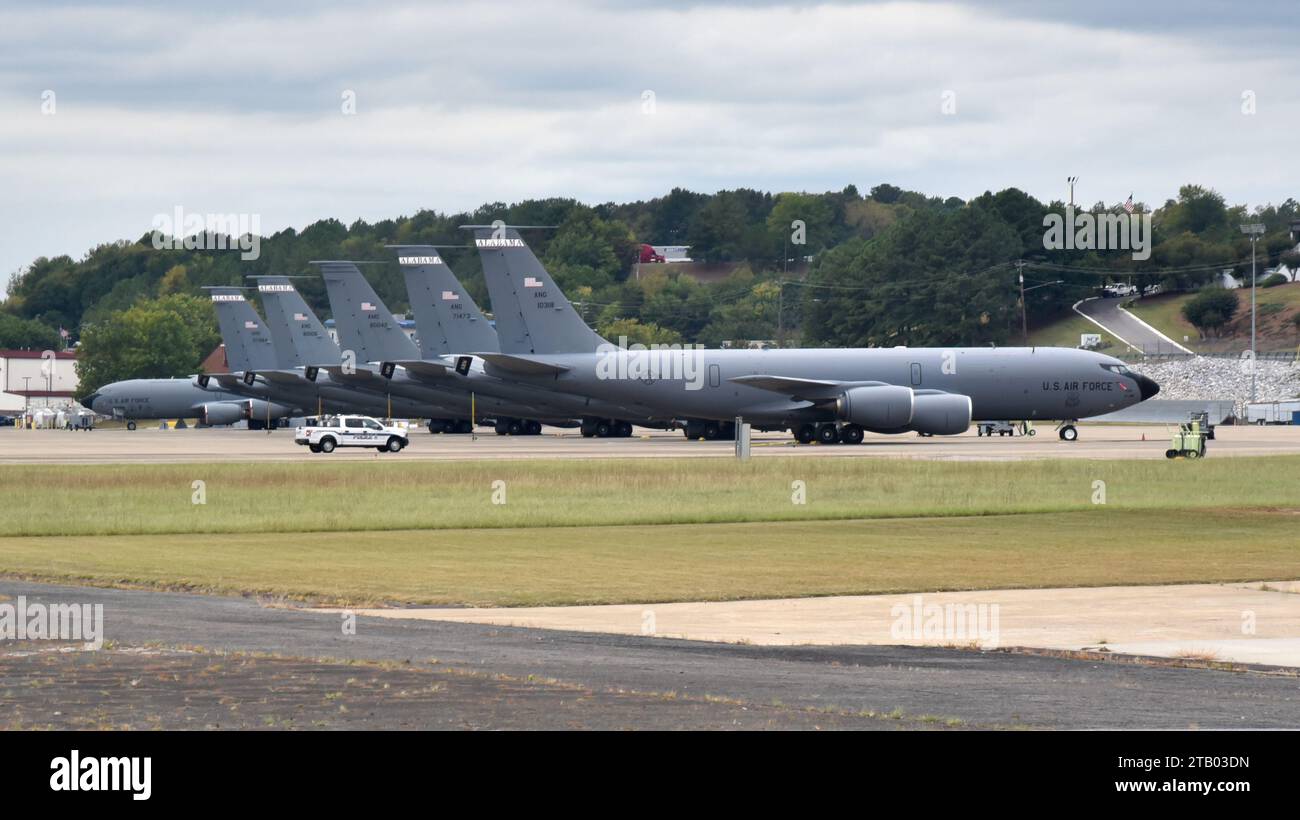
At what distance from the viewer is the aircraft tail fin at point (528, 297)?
9188 centimetres

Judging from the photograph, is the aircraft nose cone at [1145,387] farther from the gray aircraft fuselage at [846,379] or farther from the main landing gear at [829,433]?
the main landing gear at [829,433]

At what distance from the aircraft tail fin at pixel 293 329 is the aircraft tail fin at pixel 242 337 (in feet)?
22.9

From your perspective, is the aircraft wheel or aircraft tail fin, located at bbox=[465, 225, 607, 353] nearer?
the aircraft wheel

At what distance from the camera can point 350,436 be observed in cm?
9269

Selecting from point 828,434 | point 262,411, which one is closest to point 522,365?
point 828,434

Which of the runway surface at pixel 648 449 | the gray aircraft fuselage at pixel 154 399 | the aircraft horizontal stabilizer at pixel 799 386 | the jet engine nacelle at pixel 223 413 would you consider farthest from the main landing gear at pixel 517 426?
the gray aircraft fuselage at pixel 154 399

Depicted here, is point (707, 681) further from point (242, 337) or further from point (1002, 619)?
point (242, 337)

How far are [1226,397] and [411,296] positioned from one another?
3469 inches

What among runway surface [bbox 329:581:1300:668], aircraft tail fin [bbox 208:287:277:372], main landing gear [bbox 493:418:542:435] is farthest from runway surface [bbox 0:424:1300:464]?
runway surface [bbox 329:581:1300:668]

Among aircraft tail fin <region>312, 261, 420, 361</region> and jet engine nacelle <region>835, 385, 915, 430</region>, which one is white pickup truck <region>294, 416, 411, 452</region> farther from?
aircraft tail fin <region>312, 261, 420, 361</region>

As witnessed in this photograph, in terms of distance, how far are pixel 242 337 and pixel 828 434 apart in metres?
67.4

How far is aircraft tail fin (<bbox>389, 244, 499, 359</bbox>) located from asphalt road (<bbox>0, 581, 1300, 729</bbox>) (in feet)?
281

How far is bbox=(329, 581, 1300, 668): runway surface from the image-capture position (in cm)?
2247
